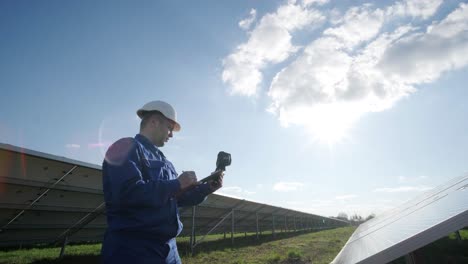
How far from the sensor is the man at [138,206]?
1.98 meters

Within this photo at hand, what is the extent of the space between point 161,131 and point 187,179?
0.79 metres

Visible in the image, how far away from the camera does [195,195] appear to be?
9.12 feet

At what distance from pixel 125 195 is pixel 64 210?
21.3 ft

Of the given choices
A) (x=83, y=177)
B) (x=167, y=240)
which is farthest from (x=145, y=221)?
(x=83, y=177)

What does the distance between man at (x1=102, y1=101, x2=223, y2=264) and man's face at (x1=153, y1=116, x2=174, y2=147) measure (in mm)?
286

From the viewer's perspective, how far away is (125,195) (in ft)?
6.49

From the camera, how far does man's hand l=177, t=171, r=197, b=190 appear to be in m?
2.12

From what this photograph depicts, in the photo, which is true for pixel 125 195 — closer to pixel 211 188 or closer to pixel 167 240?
pixel 167 240

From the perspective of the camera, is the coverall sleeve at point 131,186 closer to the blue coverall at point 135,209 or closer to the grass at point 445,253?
the blue coverall at point 135,209

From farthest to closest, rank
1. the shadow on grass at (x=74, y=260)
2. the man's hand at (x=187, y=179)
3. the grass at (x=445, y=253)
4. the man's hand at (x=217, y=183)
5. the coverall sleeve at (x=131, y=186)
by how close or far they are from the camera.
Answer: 1. the shadow on grass at (x=74, y=260)
2. the grass at (x=445, y=253)
3. the man's hand at (x=217, y=183)
4. the man's hand at (x=187, y=179)
5. the coverall sleeve at (x=131, y=186)

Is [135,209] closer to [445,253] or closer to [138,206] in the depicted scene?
[138,206]

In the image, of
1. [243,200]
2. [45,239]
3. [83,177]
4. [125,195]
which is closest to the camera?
[125,195]

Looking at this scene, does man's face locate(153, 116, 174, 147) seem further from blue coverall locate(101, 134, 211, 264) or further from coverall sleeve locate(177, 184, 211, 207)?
coverall sleeve locate(177, 184, 211, 207)

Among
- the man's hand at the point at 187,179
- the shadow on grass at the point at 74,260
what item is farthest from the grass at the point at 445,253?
the shadow on grass at the point at 74,260
